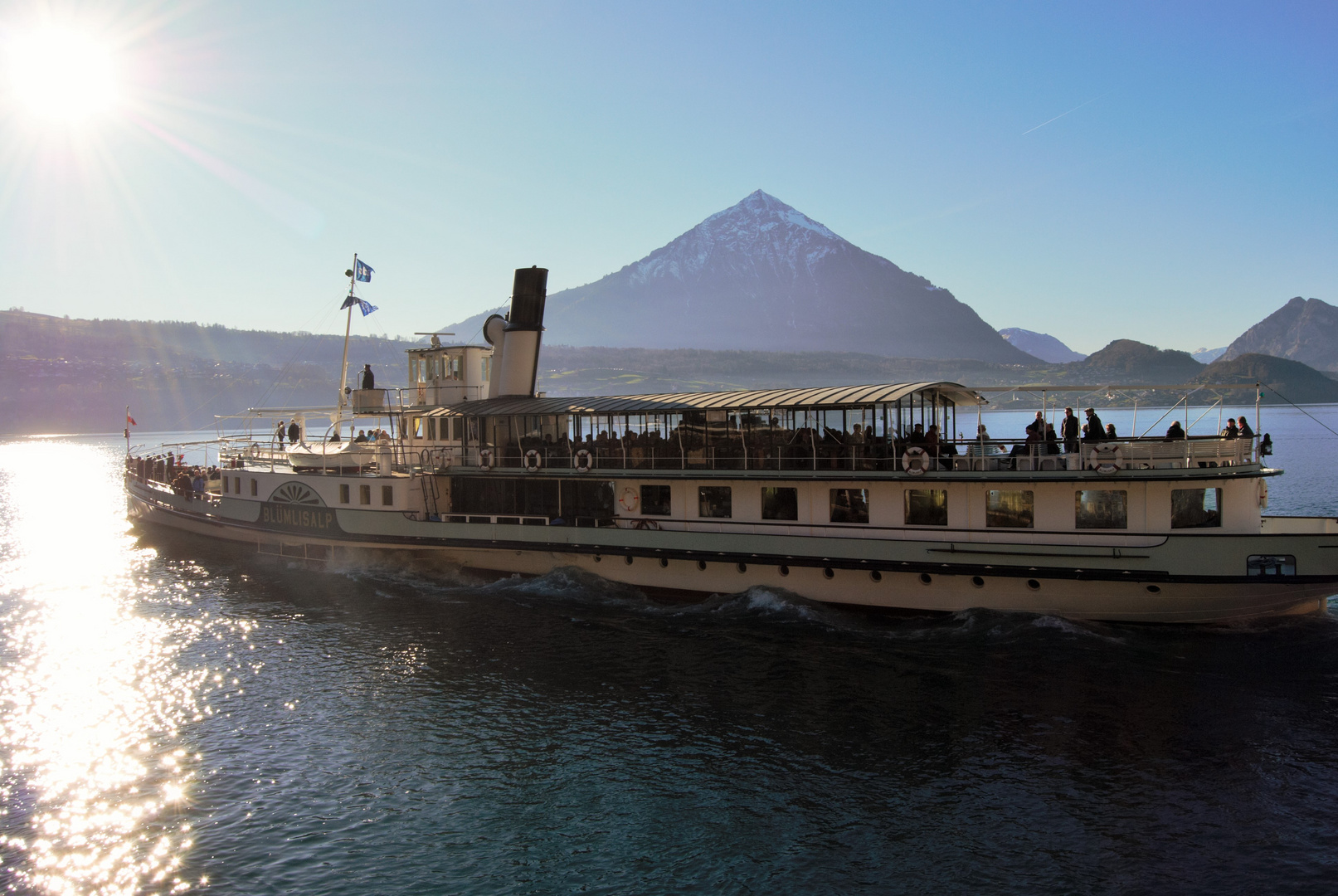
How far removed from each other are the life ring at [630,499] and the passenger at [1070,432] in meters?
11.8

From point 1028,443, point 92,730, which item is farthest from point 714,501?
point 92,730

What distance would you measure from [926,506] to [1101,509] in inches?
160

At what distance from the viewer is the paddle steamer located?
19.9m

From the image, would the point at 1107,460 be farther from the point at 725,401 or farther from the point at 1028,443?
the point at 725,401

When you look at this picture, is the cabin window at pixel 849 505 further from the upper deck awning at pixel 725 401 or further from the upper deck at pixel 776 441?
the upper deck awning at pixel 725 401

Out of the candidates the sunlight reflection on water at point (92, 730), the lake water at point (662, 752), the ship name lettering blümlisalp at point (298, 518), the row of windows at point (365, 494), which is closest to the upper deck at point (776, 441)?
the row of windows at point (365, 494)

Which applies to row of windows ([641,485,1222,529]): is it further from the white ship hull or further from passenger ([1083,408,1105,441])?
passenger ([1083,408,1105,441])

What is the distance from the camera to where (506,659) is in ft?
66.8

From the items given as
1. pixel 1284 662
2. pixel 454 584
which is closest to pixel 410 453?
pixel 454 584

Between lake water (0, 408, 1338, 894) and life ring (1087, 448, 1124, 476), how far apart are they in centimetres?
385

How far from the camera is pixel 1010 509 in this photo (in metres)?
21.0

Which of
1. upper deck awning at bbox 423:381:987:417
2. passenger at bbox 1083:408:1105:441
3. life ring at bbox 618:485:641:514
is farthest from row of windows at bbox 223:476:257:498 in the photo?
passenger at bbox 1083:408:1105:441

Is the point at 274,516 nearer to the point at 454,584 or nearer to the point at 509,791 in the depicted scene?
the point at 454,584

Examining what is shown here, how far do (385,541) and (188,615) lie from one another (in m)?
6.19
